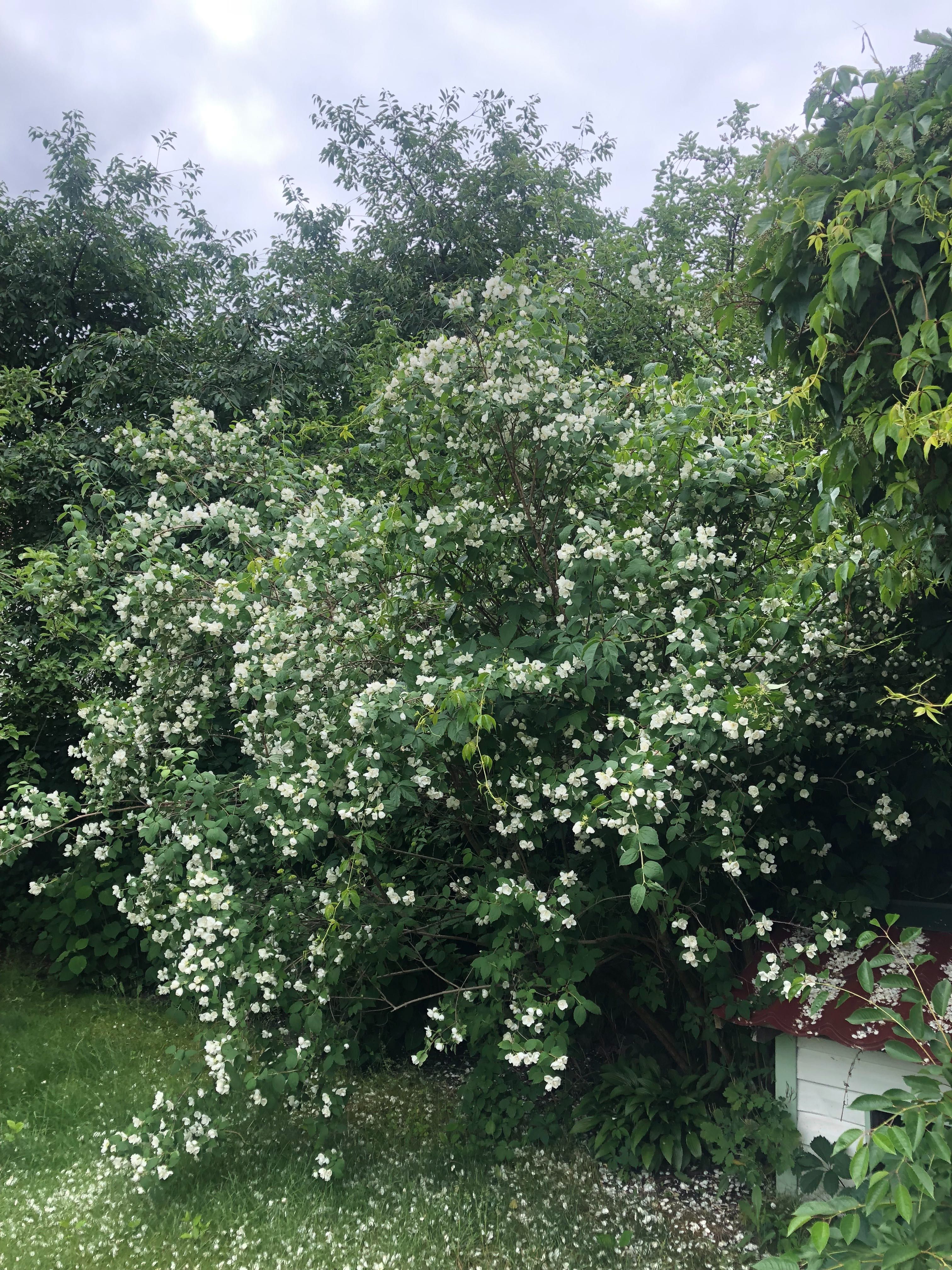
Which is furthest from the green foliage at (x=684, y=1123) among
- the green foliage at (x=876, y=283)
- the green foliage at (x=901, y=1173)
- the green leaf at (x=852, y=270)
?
the green leaf at (x=852, y=270)

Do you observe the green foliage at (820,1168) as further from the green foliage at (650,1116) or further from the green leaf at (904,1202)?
the green leaf at (904,1202)

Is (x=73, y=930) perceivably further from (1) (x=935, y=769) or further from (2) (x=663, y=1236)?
(1) (x=935, y=769)

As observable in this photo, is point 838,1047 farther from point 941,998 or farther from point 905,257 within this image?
point 905,257

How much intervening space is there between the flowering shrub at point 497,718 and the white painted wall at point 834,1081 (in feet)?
1.76

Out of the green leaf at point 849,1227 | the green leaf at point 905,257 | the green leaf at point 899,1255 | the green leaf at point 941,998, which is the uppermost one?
the green leaf at point 905,257

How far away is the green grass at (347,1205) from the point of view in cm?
375

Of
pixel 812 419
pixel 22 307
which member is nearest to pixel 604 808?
pixel 812 419

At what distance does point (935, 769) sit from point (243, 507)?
3912 millimetres

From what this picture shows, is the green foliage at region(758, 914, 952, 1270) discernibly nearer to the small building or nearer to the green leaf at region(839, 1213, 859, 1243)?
the green leaf at region(839, 1213, 859, 1243)

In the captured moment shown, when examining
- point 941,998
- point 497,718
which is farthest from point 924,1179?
point 497,718

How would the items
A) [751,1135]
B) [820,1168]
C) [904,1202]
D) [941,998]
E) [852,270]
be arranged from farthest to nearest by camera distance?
1. [751,1135]
2. [820,1168]
3. [941,998]
4. [852,270]
5. [904,1202]

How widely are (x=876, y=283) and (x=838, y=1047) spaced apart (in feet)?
10.5

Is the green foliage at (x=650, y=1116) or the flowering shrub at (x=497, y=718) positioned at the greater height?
the flowering shrub at (x=497, y=718)

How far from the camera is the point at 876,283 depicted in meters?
2.62
